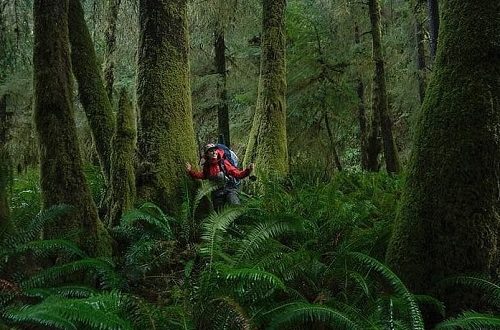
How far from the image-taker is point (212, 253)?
4609mm

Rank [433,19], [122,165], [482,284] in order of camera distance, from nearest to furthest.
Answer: [482,284] < [122,165] < [433,19]

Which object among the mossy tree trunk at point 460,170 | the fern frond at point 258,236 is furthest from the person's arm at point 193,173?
the mossy tree trunk at point 460,170

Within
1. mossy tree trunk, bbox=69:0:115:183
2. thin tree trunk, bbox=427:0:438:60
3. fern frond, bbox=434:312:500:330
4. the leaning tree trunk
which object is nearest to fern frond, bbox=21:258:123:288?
the leaning tree trunk

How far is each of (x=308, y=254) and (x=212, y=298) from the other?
4.25 feet

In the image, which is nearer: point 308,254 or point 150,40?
point 308,254

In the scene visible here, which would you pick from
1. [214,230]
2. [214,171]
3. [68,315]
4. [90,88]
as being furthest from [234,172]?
[68,315]

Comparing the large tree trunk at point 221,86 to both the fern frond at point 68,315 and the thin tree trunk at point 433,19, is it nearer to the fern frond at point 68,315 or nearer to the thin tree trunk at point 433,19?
the thin tree trunk at point 433,19

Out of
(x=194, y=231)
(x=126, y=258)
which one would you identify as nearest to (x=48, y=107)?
(x=126, y=258)

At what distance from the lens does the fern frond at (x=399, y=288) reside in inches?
144

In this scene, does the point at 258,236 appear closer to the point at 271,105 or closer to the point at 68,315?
the point at 68,315

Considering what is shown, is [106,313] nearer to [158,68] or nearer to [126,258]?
[126,258]

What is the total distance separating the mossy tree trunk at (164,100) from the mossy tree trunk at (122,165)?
59 centimetres

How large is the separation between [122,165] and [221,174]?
1709 millimetres

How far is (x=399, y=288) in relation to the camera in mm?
3980
